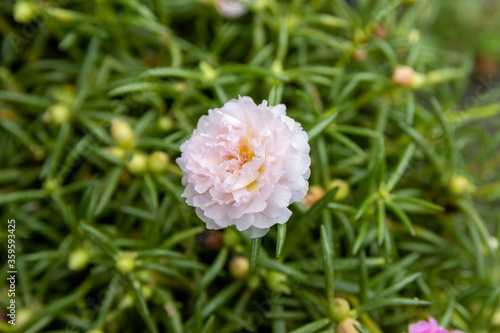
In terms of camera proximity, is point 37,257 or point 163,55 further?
point 163,55

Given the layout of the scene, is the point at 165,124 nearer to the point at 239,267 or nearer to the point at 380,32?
the point at 239,267

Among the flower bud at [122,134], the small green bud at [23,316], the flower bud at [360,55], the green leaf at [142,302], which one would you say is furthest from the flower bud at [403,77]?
the small green bud at [23,316]

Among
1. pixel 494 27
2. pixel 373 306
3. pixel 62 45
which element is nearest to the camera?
pixel 373 306

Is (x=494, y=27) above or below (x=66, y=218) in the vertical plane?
above

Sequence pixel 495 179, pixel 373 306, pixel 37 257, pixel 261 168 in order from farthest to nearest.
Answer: pixel 495 179 → pixel 37 257 → pixel 373 306 → pixel 261 168

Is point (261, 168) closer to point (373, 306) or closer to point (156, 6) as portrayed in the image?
point (373, 306)

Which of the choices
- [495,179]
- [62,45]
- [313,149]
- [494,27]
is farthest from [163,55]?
[494,27]
